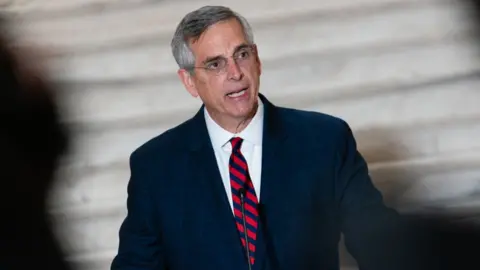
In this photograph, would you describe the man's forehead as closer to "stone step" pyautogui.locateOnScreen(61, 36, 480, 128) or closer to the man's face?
the man's face

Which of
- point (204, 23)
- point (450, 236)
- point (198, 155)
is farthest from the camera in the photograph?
point (450, 236)

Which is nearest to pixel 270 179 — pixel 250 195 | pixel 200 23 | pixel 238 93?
pixel 250 195

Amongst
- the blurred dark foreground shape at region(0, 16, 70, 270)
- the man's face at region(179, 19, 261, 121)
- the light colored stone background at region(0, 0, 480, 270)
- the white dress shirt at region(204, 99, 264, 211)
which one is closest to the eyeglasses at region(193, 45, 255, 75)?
the man's face at region(179, 19, 261, 121)

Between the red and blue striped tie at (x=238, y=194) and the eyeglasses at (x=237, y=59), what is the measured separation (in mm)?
127

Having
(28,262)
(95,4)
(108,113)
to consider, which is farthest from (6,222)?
(95,4)

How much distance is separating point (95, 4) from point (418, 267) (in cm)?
84

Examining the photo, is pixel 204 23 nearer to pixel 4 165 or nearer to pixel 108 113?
pixel 108 113

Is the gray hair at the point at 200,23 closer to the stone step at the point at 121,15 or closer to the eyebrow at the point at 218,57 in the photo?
the eyebrow at the point at 218,57

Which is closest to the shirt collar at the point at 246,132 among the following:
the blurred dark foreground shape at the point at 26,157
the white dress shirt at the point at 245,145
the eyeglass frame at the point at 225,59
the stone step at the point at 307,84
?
the white dress shirt at the point at 245,145

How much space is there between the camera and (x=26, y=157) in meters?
1.82

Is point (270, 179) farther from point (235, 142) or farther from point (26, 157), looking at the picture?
point (26, 157)

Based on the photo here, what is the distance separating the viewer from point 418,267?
1425 millimetres

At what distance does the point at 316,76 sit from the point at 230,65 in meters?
0.50

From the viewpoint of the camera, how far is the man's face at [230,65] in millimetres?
1341
